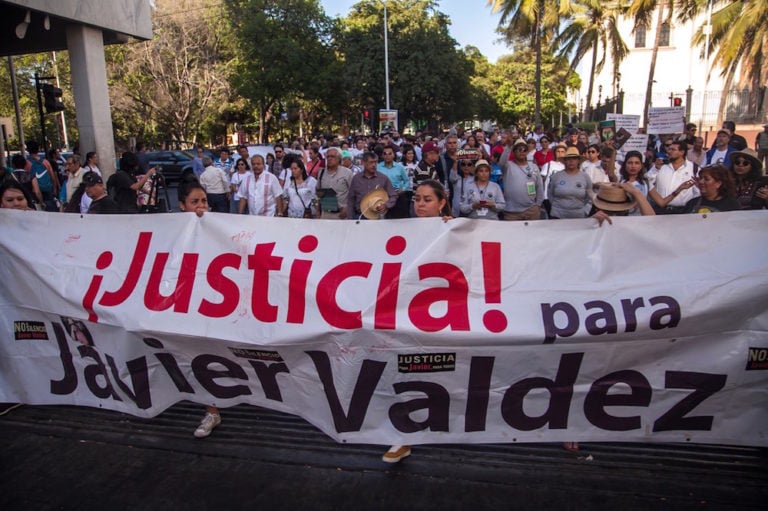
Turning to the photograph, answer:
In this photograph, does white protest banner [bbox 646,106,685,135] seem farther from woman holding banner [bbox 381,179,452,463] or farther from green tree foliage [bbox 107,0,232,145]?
green tree foliage [bbox 107,0,232,145]

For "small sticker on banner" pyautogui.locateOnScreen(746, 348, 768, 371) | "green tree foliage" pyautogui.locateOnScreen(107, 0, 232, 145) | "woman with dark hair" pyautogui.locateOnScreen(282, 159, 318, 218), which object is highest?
"green tree foliage" pyautogui.locateOnScreen(107, 0, 232, 145)

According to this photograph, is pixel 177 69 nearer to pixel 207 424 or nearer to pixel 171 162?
pixel 171 162

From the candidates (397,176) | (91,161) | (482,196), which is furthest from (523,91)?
(482,196)

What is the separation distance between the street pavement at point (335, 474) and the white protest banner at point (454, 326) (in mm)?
209

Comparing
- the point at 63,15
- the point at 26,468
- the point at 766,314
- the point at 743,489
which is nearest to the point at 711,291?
the point at 766,314

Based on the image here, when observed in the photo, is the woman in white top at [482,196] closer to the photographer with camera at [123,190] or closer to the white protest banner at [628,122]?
the photographer with camera at [123,190]

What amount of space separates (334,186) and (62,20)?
8.21m

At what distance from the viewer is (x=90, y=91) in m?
12.6

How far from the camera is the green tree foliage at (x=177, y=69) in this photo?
3422 cm

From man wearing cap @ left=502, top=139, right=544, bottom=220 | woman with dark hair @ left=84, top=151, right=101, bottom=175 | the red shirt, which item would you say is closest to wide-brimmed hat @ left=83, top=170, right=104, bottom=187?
man wearing cap @ left=502, top=139, right=544, bottom=220

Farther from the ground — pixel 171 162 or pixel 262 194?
pixel 171 162

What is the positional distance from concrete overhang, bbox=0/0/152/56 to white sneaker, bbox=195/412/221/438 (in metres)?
9.42

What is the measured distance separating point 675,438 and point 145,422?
3.42m

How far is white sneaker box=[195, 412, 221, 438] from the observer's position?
3.87m
